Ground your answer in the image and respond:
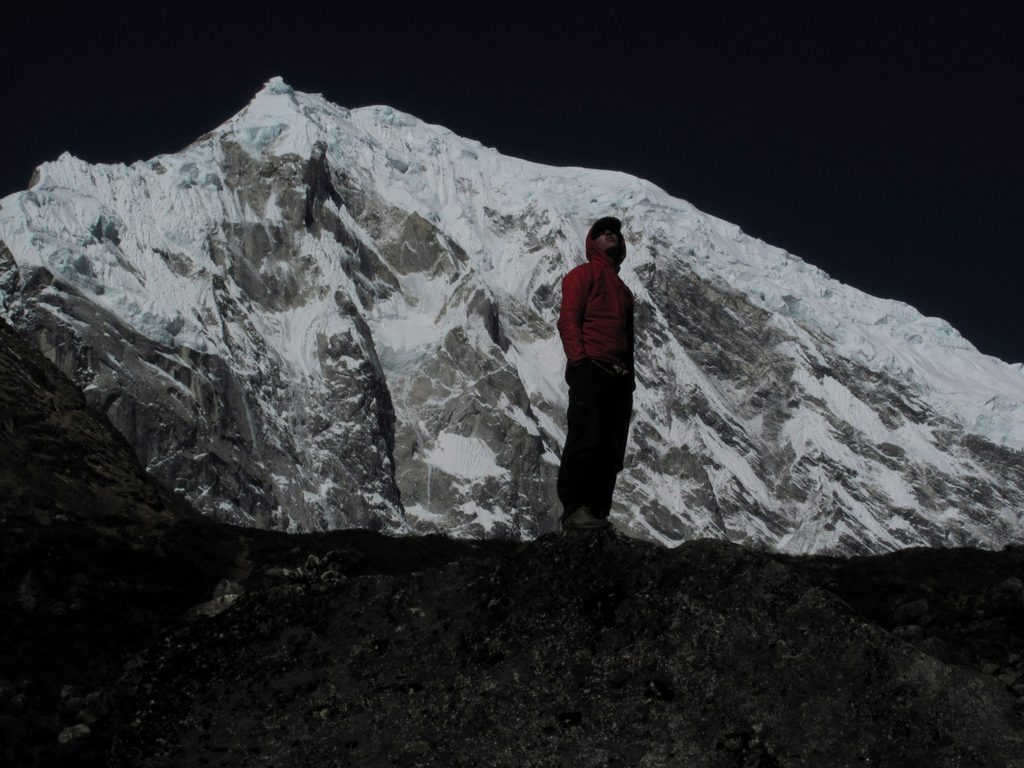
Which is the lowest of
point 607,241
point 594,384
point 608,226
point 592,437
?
point 592,437

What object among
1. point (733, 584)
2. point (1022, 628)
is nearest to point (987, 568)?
point (1022, 628)

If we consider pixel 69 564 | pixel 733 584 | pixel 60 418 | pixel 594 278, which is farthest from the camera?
pixel 60 418

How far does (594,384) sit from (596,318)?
0.56 m

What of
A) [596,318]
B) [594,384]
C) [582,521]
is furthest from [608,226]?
[582,521]

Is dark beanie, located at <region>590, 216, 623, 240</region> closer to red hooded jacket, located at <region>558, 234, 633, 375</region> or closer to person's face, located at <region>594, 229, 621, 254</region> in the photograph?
person's face, located at <region>594, 229, 621, 254</region>

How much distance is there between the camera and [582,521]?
11242 mm

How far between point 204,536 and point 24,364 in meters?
7.38

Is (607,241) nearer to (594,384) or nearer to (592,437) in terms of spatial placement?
(594,384)

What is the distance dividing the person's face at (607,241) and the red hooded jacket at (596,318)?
193mm

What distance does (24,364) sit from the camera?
29.0 m

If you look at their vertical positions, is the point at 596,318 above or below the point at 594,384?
above

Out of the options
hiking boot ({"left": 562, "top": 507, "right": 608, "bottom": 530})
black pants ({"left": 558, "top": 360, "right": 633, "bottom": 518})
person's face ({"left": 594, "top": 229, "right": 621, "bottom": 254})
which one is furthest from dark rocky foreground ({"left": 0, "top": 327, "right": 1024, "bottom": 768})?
person's face ({"left": 594, "top": 229, "right": 621, "bottom": 254})

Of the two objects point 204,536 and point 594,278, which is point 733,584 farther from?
point 204,536

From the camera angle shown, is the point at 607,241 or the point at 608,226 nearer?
the point at 607,241
